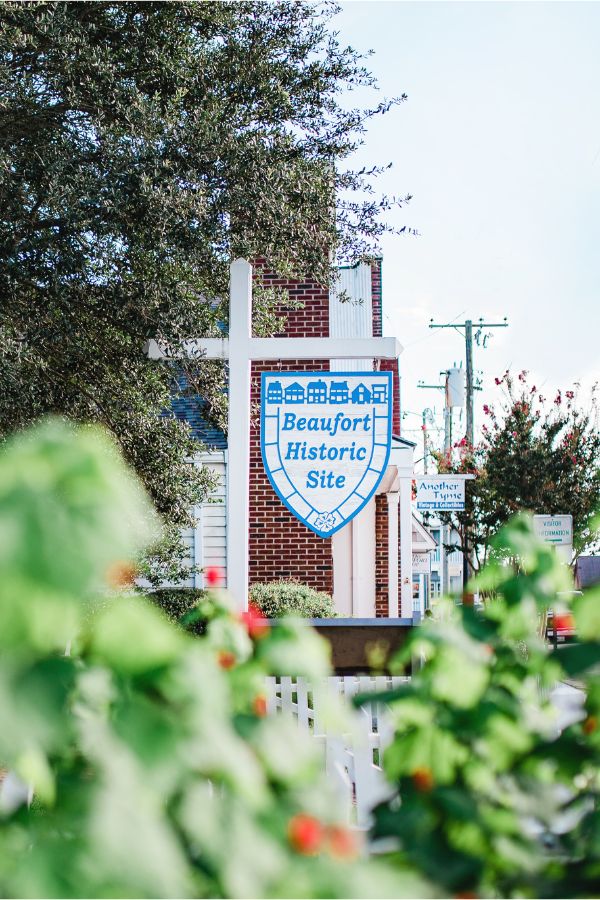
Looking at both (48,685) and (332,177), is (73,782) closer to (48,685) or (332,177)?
(48,685)

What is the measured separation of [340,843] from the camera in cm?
106

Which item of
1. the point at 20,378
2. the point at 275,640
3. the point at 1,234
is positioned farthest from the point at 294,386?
the point at 275,640

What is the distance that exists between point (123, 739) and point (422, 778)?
555mm

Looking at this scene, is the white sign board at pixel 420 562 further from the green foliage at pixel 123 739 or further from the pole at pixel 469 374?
the green foliage at pixel 123 739

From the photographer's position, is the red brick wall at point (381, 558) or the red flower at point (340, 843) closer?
the red flower at point (340, 843)

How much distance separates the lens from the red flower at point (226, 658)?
146 centimetres

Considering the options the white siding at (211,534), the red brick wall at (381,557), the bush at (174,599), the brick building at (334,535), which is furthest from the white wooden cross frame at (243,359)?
the red brick wall at (381,557)

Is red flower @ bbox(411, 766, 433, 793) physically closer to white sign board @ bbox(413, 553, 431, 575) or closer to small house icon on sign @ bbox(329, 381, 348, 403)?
small house icon on sign @ bbox(329, 381, 348, 403)

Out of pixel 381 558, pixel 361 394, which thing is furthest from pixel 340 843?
pixel 381 558

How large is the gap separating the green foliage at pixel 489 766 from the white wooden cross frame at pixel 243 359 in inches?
172

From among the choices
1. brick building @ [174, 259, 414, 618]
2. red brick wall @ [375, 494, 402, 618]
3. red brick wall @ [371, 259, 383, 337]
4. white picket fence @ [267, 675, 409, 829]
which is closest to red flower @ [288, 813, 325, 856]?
white picket fence @ [267, 675, 409, 829]

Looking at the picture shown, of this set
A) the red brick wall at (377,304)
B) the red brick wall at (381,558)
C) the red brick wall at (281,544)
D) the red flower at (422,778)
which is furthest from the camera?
the red brick wall at (377,304)

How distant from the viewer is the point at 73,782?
1226 mm

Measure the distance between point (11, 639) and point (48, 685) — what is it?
8 cm
